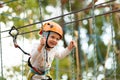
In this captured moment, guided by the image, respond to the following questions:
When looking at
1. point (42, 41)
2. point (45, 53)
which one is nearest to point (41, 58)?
point (45, 53)

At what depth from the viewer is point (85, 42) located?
5.48m

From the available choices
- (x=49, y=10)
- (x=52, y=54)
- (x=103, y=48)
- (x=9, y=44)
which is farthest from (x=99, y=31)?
(x=52, y=54)

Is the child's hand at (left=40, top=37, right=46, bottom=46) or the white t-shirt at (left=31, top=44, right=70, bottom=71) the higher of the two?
the child's hand at (left=40, top=37, right=46, bottom=46)

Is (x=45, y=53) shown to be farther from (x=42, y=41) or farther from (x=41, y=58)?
(x=42, y=41)

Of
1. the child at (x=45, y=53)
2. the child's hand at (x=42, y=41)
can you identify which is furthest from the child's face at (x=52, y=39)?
the child's hand at (x=42, y=41)

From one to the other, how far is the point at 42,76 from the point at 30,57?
102mm

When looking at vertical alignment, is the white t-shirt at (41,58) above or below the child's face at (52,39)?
below

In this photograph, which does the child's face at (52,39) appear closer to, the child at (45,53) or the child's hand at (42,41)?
the child at (45,53)

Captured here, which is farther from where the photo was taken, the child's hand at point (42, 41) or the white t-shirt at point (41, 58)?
the white t-shirt at point (41, 58)

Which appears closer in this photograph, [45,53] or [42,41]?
[42,41]

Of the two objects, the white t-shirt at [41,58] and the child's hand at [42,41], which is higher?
the child's hand at [42,41]

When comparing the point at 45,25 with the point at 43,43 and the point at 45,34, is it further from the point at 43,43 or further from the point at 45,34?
the point at 43,43

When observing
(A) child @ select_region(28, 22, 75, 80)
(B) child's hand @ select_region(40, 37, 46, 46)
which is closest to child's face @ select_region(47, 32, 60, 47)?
(A) child @ select_region(28, 22, 75, 80)

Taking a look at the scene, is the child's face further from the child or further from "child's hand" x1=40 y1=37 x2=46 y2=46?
"child's hand" x1=40 y1=37 x2=46 y2=46
